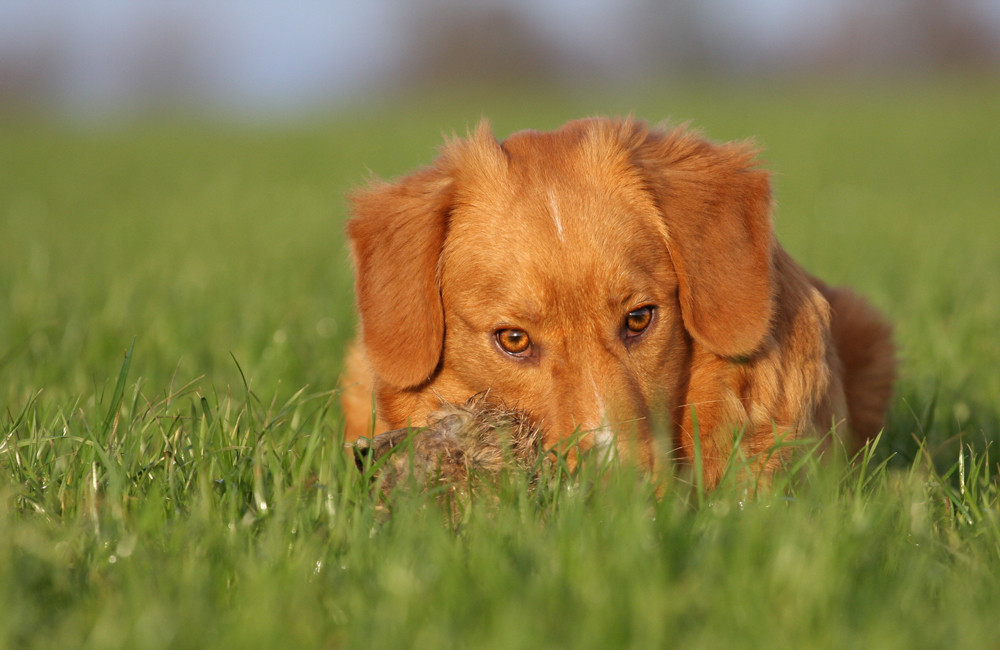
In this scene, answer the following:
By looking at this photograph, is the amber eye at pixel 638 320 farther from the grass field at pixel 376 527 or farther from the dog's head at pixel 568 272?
the grass field at pixel 376 527

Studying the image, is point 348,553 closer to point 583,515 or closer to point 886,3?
point 583,515

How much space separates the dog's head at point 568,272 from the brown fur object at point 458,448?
0.14 metres

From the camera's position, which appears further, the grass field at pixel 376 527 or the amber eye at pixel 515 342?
the amber eye at pixel 515 342

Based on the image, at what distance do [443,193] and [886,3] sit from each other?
251ft

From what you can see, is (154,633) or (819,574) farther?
(819,574)

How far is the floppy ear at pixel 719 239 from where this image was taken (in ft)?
11.4

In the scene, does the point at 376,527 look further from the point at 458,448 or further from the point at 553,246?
the point at 553,246

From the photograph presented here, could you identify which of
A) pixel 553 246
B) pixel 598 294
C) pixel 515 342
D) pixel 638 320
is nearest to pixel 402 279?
pixel 515 342

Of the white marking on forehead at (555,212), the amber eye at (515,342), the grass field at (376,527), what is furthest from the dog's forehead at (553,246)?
the grass field at (376,527)

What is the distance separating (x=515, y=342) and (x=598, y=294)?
363 millimetres

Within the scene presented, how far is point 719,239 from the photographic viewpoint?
3.58 meters

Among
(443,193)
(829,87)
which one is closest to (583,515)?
(443,193)

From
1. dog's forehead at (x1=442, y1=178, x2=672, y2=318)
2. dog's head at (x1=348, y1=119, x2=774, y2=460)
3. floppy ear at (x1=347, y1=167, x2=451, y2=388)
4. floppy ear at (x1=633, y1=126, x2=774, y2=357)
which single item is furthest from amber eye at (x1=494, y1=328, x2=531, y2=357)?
floppy ear at (x1=633, y1=126, x2=774, y2=357)

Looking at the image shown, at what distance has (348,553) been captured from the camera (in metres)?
2.62
